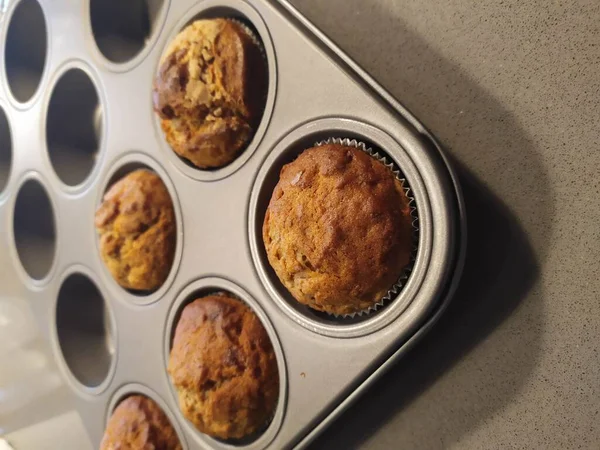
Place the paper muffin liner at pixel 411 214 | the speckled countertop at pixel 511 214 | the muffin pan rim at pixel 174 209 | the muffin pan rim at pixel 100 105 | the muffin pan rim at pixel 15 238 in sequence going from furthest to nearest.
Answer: the muffin pan rim at pixel 15 238, the muffin pan rim at pixel 100 105, the muffin pan rim at pixel 174 209, the paper muffin liner at pixel 411 214, the speckled countertop at pixel 511 214

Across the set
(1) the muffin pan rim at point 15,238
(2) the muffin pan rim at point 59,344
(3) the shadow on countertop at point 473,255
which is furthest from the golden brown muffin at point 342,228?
(1) the muffin pan rim at point 15,238

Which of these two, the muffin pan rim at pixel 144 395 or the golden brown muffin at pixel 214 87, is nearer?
the golden brown muffin at pixel 214 87

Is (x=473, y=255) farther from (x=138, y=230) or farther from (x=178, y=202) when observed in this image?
(x=138, y=230)

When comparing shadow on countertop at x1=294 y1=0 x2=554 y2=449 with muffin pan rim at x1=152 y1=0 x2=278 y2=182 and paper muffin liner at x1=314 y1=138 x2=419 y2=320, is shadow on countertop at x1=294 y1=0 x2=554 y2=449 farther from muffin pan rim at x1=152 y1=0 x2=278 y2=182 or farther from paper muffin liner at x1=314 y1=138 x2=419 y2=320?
muffin pan rim at x1=152 y1=0 x2=278 y2=182

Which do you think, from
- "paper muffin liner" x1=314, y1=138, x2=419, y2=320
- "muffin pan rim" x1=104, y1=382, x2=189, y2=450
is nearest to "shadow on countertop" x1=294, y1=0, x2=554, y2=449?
"paper muffin liner" x1=314, y1=138, x2=419, y2=320

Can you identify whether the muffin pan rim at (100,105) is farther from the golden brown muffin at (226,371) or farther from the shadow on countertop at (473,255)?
the shadow on countertop at (473,255)

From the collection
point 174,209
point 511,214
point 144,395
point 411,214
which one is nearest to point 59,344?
point 144,395
